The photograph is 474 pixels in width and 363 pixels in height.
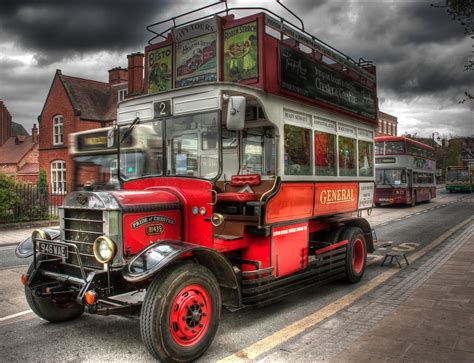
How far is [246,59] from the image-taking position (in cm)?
556

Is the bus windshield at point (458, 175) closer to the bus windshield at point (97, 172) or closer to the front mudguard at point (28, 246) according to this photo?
the bus windshield at point (97, 172)

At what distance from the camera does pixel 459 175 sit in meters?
45.6

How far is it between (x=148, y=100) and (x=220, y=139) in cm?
118

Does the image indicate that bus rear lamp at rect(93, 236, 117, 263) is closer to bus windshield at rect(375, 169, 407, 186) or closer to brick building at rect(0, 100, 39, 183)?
bus windshield at rect(375, 169, 407, 186)

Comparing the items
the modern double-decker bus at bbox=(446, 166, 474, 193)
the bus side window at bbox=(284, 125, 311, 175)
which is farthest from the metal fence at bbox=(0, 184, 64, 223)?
the modern double-decker bus at bbox=(446, 166, 474, 193)

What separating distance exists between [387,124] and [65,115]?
144 feet

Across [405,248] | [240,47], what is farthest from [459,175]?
[240,47]

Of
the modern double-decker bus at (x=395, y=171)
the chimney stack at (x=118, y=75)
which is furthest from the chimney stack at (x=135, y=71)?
the modern double-decker bus at (x=395, y=171)

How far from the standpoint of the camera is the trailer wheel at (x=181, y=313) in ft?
12.5

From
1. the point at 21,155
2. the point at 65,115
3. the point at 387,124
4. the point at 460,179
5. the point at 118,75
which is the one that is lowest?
the point at 460,179

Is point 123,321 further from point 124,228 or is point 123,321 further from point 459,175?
point 459,175

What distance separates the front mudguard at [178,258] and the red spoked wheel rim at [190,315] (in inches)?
13.5

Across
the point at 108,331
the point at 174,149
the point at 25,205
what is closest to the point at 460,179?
the point at 25,205

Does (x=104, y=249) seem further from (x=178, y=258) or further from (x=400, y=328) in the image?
(x=400, y=328)
